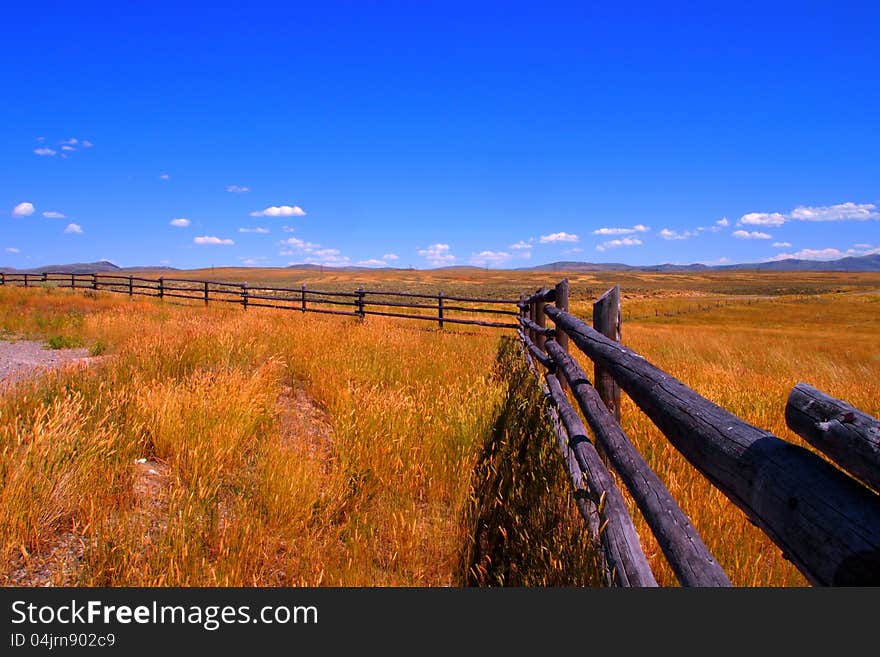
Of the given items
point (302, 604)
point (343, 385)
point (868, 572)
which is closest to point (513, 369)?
point (343, 385)

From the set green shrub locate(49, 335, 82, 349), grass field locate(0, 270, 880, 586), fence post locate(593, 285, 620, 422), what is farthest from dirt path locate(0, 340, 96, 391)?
fence post locate(593, 285, 620, 422)

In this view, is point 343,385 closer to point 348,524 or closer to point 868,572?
point 348,524

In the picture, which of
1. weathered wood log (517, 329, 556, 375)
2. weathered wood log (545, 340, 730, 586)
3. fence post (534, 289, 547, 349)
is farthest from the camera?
fence post (534, 289, 547, 349)

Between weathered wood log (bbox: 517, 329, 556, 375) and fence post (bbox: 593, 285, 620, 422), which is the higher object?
fence post (bbox: 593, 285, 620, 422)

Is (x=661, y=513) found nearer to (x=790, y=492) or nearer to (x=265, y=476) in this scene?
(x=790, y=492)

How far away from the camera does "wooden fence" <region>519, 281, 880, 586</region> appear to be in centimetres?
99

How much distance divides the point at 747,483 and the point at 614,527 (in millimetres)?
991

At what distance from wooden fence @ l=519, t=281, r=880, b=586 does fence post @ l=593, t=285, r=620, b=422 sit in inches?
35.8

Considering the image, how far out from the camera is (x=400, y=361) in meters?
7.47

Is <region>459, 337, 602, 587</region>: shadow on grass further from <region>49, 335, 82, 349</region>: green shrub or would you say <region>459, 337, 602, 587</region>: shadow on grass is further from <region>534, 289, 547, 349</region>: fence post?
<region>49, 335, 82, 349</region>: green shrub

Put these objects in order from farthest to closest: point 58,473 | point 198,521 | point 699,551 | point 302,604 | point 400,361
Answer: point 400,361 < point 58,473 < point 198,521 < point 302,604 < point 699,551

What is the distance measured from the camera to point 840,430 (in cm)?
106

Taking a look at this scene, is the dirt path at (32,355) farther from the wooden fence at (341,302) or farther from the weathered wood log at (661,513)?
the weathered wood log at (661,513)

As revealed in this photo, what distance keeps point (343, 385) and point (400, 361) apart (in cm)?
166
